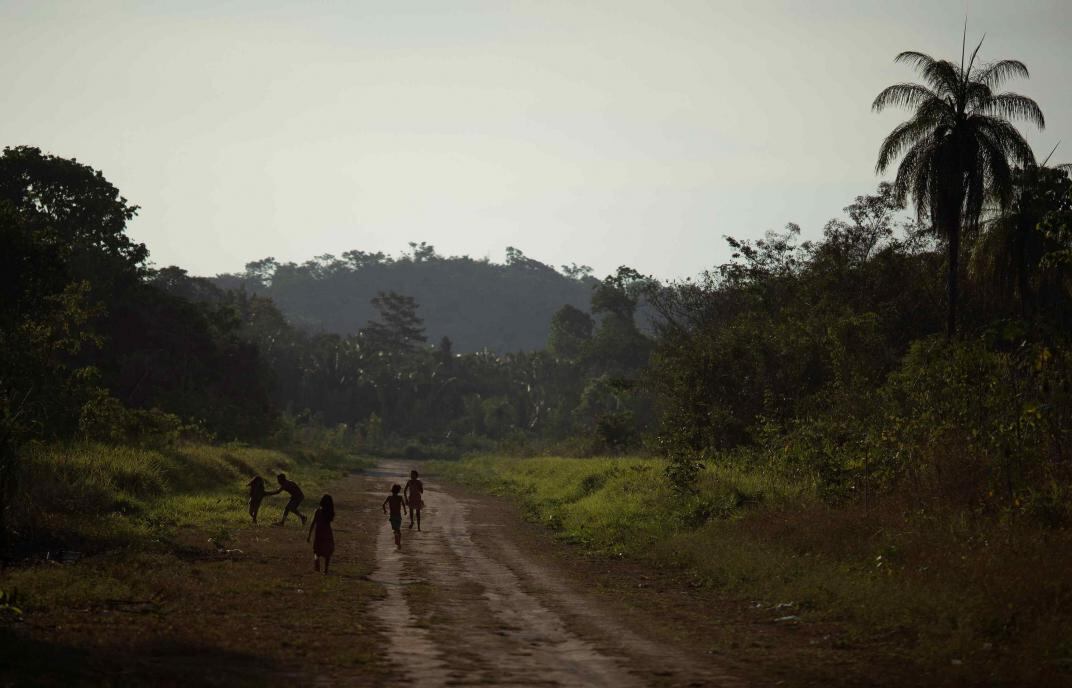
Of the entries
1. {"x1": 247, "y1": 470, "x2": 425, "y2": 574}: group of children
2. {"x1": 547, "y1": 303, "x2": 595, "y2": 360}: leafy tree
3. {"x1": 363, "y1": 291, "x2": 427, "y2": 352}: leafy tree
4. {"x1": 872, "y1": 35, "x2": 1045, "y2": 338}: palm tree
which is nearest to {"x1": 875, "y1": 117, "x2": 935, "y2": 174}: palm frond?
{"x1": 872, "y1": 35, "x2": 1045, "y2": 338}: palm tree

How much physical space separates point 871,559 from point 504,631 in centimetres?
659

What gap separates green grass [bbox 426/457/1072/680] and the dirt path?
2804 mm

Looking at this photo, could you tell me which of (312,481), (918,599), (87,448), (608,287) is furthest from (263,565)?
(608,287)

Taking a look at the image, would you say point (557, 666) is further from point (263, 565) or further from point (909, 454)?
point (909, 454)

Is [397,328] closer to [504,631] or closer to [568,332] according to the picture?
[568,332]

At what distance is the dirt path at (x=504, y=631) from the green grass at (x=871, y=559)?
2.80 metres

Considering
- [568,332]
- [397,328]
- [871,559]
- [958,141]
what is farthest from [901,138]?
[397,328]

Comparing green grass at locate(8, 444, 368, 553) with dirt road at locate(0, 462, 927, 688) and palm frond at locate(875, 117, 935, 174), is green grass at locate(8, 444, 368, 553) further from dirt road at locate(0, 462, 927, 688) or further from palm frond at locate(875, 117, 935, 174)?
palm frond at locate(875, 117, 935, 174)

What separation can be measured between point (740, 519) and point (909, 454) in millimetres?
3927

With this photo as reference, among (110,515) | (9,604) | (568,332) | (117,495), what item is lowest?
(9,604)

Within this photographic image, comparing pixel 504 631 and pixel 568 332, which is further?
pixel 568 332

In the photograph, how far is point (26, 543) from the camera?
19609 millimetres

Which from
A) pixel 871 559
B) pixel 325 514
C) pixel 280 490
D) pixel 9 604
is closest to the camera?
pixel 9 604

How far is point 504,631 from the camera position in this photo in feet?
43.0
